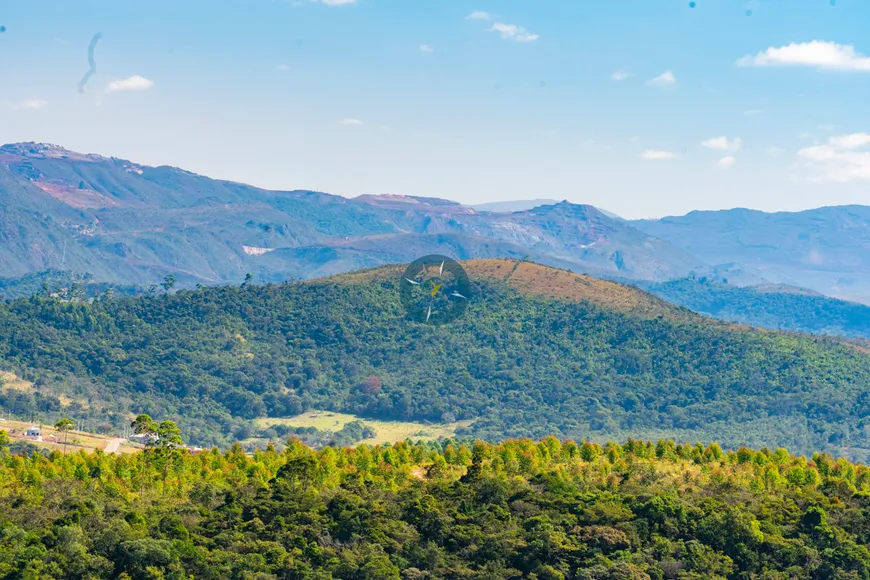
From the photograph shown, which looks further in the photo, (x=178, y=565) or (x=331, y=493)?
(x=331, y=493)

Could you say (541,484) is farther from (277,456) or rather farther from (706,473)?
(277,456)

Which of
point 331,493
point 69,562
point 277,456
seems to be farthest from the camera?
point 277,456

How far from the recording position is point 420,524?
12075 cm

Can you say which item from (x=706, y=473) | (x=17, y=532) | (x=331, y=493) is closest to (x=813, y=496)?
(x=706, y=473)

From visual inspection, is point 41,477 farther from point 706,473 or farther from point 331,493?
point 706,473

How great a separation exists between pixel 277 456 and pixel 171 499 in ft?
89.1

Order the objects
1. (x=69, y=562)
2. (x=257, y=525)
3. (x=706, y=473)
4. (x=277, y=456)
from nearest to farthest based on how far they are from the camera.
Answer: (x=69, y=562), (x=257, y=525), (x=706, y=473), (x=277, y=456)

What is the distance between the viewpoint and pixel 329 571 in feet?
365

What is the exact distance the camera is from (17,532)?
11125 centimetres

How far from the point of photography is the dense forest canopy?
363 ft

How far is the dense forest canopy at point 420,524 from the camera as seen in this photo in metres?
111

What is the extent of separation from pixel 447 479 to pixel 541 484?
9.88 metres

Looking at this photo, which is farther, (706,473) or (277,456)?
(277,456)

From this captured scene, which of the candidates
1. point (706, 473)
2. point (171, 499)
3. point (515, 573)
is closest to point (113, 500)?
point (171, 499)
